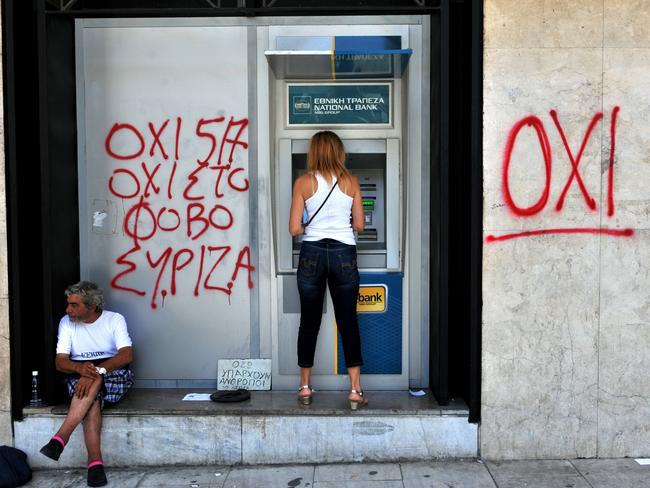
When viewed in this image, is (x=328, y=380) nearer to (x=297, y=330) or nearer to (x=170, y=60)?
(x=297, y=330)

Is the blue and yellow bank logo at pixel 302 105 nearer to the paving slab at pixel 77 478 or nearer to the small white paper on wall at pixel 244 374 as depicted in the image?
the small white paper on wall at pixel 244 374

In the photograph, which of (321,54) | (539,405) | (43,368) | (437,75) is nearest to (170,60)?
(321,54)

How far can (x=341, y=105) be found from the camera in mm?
5293

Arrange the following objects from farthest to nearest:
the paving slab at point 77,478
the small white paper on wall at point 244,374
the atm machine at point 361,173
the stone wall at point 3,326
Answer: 1. the small white paper on wall at point 244,374
2. the atm machine at point 361,173
3. the stone wall at point 3,326
4. the paving slab at point 77,478

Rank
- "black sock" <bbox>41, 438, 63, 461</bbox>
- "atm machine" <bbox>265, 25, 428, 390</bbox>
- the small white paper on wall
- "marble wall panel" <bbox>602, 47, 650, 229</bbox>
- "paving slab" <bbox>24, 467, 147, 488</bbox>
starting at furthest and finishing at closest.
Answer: the small white paper on wall, "atm machine" <bbox>265, 25, 428, 390</bbox>, "marble wall panel" <bbox>602, 47, 650, 229</bbox>, "paving slab" <bbox>24, 467, 147, 488</bbox>, "black sock" <bbox>41, 438, 63, 461</bbox>

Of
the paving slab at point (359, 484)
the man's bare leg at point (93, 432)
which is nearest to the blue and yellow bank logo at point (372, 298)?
the paving slab at point (359, 484)

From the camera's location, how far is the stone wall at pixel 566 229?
472 centimetres

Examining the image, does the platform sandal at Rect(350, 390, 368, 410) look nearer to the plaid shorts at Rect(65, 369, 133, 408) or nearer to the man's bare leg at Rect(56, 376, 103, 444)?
the plaid shorts at Rect(65, 369, 133, 408)

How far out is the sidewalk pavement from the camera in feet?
14.9

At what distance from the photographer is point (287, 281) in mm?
5359

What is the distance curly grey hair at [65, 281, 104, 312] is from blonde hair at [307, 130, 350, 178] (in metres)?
1.64

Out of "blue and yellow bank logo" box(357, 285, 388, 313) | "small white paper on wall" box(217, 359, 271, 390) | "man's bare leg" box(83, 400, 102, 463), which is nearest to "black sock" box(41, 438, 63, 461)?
"man's bare leg" box(83, 400, 102, 463)

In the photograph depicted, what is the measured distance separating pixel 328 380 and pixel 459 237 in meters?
1.38

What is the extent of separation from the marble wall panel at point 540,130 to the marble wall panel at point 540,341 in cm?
18
